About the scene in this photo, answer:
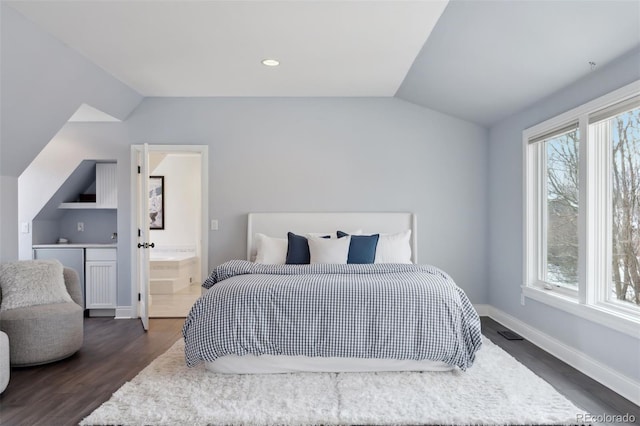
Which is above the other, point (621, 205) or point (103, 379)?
point (621, 205)

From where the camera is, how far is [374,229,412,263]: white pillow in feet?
13.9

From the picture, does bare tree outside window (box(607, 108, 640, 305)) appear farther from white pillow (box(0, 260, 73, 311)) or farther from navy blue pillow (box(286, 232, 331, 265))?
white pillow (box(0, 260, 73, 311))

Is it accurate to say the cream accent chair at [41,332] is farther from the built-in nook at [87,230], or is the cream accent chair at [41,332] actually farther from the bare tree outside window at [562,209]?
the bare tree outside window at [562,209]

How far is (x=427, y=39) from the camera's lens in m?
3.29

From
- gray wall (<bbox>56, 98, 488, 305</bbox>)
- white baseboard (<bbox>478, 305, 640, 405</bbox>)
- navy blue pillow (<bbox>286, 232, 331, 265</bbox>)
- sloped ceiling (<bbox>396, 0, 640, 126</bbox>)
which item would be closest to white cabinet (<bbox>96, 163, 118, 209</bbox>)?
gray wall (<bbox>56, 98, 488, 305</bbox>)

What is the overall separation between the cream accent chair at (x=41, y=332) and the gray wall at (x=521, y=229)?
388cm

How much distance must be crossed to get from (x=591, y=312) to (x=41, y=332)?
399cm

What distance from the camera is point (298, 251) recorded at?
4.13m

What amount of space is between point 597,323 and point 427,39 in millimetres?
2389

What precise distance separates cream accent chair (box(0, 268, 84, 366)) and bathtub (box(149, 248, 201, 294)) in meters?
2.80

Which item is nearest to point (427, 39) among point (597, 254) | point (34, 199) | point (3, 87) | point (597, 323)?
point (597, 254)

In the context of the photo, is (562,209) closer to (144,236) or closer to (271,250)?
(271,250)
